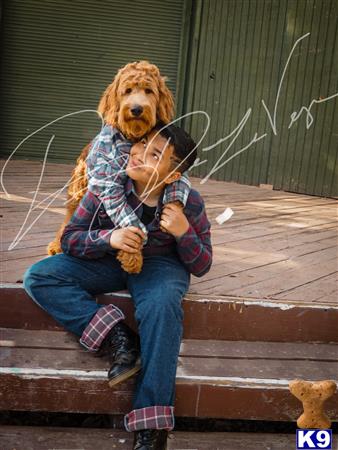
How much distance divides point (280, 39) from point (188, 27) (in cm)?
124

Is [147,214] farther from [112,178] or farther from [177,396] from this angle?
[177,396]

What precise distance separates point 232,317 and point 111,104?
3.21ft

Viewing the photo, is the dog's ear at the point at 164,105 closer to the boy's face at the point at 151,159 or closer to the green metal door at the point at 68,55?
the boy's face at the point at 151,159

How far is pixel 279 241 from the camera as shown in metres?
3.63

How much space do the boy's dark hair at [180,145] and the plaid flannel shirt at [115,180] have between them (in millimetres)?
60

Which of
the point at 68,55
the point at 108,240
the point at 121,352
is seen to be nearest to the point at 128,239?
the point at 108,240

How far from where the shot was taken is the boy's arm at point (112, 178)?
7.36ft

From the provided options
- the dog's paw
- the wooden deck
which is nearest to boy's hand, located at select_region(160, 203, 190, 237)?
the wooden deck

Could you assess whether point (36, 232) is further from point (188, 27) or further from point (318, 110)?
point (188, 27)

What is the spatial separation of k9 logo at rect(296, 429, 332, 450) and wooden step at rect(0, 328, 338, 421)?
3.9 inches

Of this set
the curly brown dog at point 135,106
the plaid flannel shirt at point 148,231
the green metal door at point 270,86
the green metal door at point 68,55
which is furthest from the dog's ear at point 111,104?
the green metal door at point 68,55

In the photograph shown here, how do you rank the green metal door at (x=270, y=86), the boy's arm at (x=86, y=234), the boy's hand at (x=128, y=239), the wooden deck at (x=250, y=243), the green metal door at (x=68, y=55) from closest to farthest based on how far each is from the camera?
1. the boy's hand at (x=128, y=239)
2. the boy's arm at (x=86, y=234)
3. the wooden deck at (x=250, y=243)
4. the green metal door at (x=270, y=86)
5. the green metal door at (x=68, y=55)

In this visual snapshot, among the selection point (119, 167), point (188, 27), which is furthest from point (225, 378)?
point (188, 27)

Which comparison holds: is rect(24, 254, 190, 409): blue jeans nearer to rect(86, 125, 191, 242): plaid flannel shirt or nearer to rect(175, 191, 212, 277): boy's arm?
rect(175, 191, 212, 277): boy's arm
